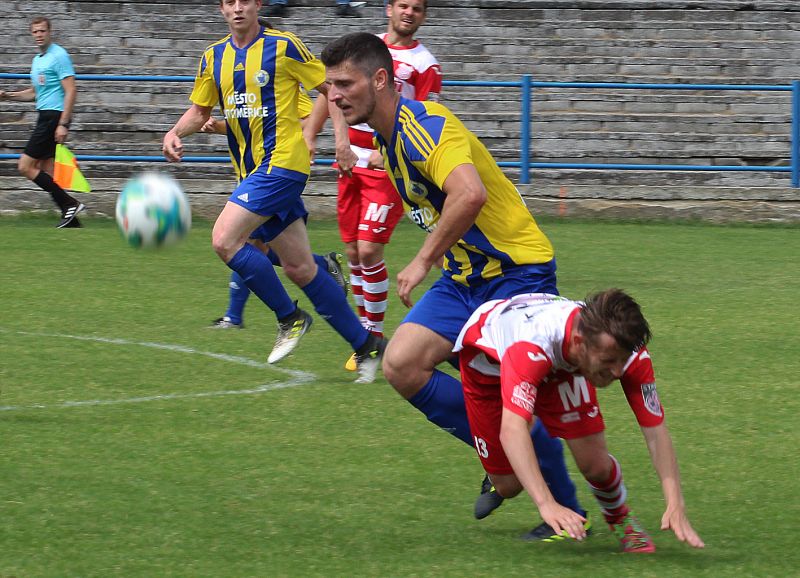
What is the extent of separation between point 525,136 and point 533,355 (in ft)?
33.8

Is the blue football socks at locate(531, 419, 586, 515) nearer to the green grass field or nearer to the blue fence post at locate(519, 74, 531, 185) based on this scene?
the green grass field

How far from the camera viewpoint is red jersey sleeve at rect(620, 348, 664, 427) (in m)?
3.95

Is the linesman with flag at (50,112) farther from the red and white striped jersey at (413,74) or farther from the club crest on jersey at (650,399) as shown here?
the club crest on jersey at (650,399)

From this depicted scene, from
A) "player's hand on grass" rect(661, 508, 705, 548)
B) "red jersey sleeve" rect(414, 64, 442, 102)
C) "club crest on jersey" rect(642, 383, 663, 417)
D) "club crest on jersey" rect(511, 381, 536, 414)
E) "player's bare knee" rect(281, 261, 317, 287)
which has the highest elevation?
"red jersey sleeve" rect(414, 64, 442, 102)

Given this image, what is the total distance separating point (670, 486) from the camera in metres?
3.90

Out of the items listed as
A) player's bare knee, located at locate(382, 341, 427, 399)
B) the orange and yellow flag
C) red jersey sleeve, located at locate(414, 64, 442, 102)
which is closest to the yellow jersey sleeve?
red jersey sleeve, located at locate(414, 64, 442, 102)

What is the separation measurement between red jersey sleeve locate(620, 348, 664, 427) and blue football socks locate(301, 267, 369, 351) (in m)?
2.87

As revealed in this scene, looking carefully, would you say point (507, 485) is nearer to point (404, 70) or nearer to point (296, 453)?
point (296, 453)

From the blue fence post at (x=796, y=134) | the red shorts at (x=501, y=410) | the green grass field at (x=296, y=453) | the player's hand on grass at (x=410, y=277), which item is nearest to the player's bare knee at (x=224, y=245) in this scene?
the green grass field at (x=296, y=453)

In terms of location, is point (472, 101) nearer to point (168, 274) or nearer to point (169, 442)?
point (168, 274)

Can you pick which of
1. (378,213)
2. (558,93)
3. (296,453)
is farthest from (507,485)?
(558,93)

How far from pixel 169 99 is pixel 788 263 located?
26.2ft

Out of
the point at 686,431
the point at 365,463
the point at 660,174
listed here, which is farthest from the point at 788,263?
the point at 365,463

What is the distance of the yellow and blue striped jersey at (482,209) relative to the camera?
179 inches
